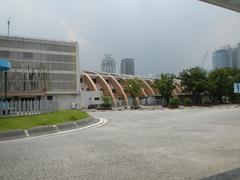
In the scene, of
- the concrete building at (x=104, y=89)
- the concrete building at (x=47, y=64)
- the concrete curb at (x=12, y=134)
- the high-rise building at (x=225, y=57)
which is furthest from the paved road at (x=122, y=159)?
the high-rise building at (x=225, y=57)

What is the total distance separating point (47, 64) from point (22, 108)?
5302 cm

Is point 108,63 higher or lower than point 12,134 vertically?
higher

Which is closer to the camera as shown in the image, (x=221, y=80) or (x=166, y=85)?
(x=221, y=80)

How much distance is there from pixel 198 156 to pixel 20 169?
185 inches

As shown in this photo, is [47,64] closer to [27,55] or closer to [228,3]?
[27,55]

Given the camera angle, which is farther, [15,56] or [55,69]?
[55,69]

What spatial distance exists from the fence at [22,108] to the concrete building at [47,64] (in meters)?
35.1

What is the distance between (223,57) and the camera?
3954 inches

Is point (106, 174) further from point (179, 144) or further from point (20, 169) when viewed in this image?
point (179, 144)

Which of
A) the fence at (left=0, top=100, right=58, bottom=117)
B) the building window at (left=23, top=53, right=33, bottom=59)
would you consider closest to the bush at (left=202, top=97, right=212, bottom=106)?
the building window at (left=23, top=53, right=33, bottom=59)

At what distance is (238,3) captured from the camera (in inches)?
326

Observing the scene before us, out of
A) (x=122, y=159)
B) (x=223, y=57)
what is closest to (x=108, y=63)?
(x=223, y=57)

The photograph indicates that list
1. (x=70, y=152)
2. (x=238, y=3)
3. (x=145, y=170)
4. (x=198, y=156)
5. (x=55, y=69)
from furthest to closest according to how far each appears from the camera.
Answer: (x=55, y=69)
(x=70, y=152)
(x=198, y=156)
(x=238, y=3)
(x=145, y=170)

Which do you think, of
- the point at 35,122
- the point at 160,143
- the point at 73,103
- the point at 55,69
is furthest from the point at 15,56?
the point at 160,143
